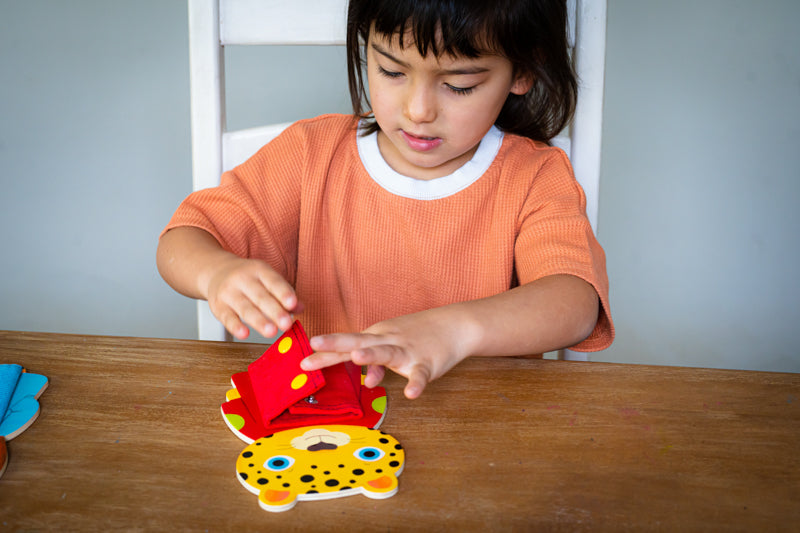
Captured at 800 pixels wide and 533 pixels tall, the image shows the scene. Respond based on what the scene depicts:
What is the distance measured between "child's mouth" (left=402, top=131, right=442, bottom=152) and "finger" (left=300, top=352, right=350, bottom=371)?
0.35 metres

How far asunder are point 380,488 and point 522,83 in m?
0.57

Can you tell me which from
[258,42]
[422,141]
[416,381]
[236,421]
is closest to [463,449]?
[416,381]

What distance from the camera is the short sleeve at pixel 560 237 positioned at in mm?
708

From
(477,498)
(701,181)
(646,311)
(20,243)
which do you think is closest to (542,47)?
(477,498)

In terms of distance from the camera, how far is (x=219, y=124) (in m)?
0.86

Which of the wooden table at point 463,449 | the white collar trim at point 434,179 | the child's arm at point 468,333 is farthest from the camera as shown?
the white collar trim at point 434,179

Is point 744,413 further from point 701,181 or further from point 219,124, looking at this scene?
point 701,181

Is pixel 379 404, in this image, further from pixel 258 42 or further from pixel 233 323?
pixel 258 42

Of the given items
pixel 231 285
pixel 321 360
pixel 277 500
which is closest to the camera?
pixel 277 500

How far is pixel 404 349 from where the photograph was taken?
52cm

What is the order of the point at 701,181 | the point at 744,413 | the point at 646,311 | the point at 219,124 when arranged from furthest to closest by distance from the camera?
1. the point at 646,311
2. the point at 701,181
3. the point at 219,124
4. the point at 744,413

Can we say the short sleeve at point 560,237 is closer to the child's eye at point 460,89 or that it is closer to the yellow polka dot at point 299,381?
the child's eye at point 460,89

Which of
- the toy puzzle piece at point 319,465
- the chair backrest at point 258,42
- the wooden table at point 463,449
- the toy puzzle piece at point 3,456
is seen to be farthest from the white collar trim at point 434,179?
the toy puzzle piece at point 3,456

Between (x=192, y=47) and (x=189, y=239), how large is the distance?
0.89 ft
